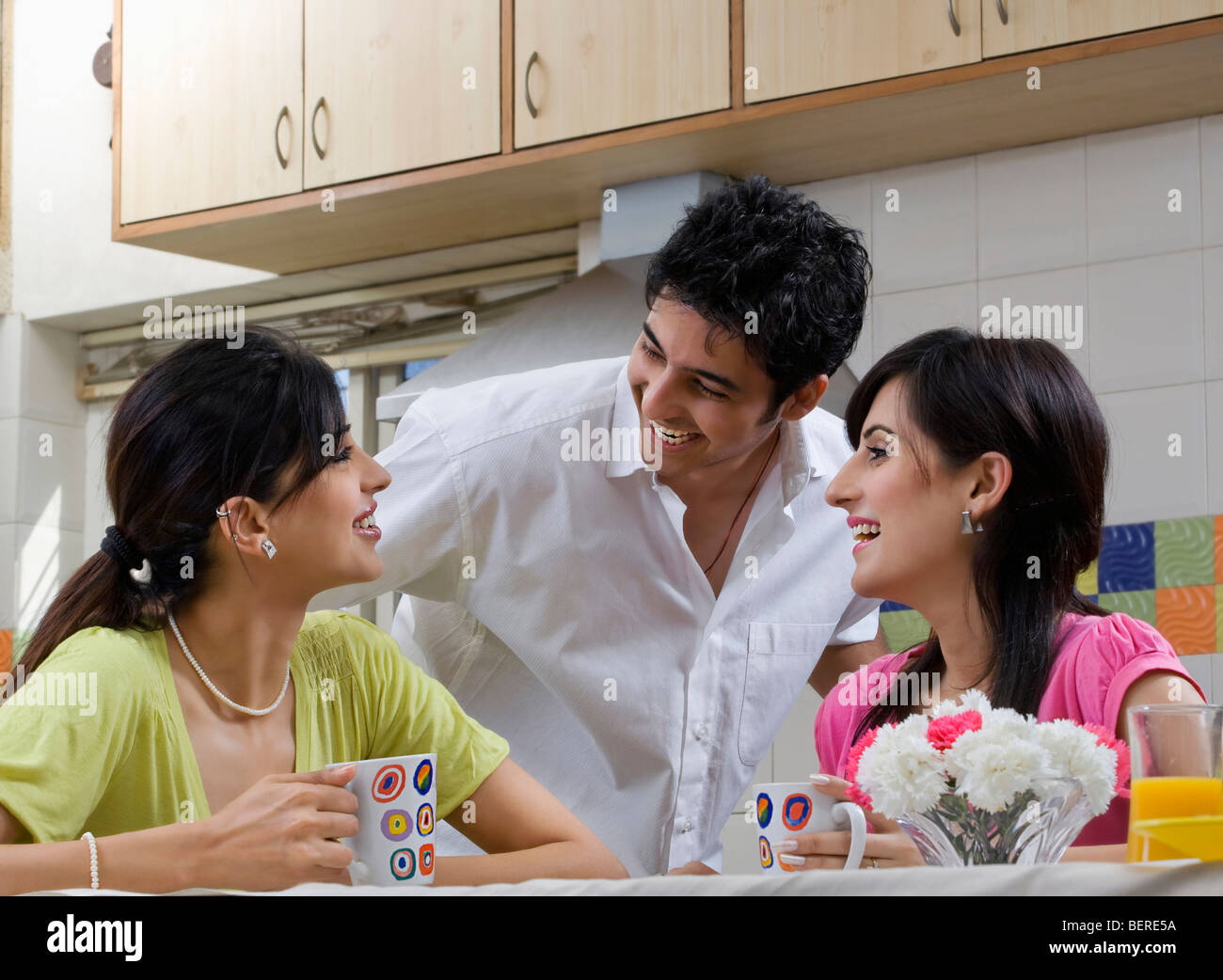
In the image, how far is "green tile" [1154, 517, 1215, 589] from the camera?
2342 mm

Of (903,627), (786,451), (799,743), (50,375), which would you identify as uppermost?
(50,375)

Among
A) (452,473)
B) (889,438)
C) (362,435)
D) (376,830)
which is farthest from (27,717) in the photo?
(362,435)

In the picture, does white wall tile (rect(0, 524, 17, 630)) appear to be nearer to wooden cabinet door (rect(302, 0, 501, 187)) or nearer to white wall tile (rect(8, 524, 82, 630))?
white wall tile (rect(8, 524, 82, 630))

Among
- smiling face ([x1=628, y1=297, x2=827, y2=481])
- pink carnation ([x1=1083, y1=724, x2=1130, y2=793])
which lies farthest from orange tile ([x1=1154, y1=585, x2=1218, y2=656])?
pink carnation ([x1=1083, y1=724, x2=1130, y2=793])

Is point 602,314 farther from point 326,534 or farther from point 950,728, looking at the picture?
point 950,728

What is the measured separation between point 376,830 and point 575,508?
753 millimetres

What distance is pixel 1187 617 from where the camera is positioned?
7.77ft

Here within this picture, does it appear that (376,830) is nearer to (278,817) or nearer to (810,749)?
(278,817)

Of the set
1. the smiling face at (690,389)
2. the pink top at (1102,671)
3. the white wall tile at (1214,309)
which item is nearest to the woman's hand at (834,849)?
the pink top at (1102,671)

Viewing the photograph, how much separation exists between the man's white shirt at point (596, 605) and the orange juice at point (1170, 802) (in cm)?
102

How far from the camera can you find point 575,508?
176cm

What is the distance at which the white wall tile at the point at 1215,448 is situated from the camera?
2.34 metres

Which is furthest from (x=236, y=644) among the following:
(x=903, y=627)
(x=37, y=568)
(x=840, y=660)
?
(x=37, y=568)

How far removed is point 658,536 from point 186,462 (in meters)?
0.64
